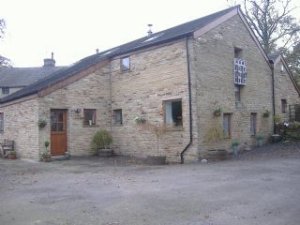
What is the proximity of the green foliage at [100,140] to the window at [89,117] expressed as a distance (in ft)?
2.20

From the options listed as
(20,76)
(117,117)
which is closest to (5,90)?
(20,76)

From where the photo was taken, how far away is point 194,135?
664 inches

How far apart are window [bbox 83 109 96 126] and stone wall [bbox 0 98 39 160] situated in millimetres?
2695

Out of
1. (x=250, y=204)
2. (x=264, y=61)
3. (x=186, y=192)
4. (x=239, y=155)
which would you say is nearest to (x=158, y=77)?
(x=239, y=155)

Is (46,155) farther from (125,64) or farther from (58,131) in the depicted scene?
(125,64)

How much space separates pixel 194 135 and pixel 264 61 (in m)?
8.16

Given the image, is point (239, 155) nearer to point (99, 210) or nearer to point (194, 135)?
point (194, 135)

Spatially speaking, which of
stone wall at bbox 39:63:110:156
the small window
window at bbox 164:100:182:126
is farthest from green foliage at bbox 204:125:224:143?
stone wall at bbox 39:63:110:156

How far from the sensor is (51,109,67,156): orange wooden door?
1912 cm

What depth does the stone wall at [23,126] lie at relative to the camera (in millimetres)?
18750

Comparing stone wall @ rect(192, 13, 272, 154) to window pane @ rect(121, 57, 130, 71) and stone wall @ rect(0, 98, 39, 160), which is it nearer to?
window pane @ rect(121, 57, 130, 71)

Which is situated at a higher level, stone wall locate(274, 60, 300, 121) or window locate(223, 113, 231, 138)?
stone wall locate(274, 60, 300, 121)

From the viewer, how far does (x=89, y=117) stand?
20672mm

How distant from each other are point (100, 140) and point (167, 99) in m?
4.60
